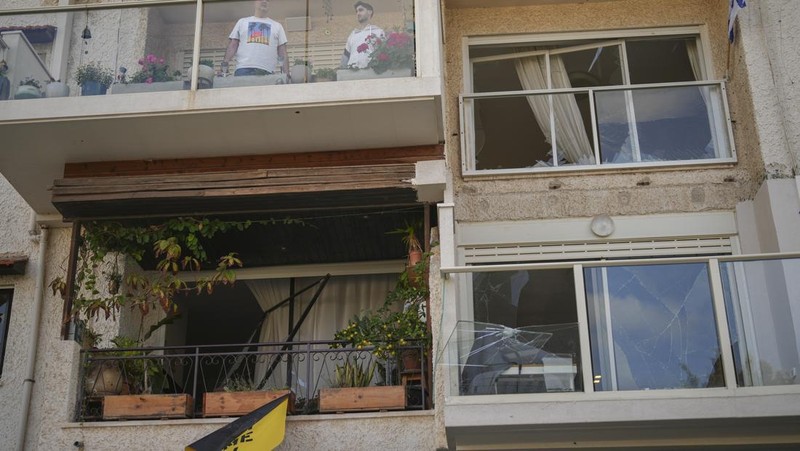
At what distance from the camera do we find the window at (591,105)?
39.2 feet

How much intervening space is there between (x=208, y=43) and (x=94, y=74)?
117 centimetres

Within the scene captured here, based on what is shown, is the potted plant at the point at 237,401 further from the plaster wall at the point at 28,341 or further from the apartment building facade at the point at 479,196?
the plaster wall at the point at 28,341

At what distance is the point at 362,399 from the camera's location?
9.76m

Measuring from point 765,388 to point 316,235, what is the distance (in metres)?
4.96

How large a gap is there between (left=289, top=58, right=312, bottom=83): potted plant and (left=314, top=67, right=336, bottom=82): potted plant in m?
0.08

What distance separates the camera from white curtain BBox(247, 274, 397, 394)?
12086mm

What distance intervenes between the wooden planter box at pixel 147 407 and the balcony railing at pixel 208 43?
2.98 metres

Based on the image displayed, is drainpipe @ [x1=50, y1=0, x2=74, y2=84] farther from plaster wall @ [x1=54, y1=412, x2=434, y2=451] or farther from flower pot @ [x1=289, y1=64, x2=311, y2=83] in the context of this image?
plaster wall @ [x1=54, y1=412, x2=434, y2=451]

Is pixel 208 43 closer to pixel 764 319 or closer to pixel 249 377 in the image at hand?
pixel 249 377

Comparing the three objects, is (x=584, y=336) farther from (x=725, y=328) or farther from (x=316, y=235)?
(x=316, y=235)

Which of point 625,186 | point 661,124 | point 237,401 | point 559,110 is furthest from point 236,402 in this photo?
point 661,124

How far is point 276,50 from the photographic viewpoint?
10.6m

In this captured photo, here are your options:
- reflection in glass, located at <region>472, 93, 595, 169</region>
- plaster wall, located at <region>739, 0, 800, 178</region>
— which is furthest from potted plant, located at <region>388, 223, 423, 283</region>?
plaster wall, located at <region>739, 0, 800, 178</region>

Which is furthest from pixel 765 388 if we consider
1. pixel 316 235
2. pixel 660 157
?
pixel 316 235
